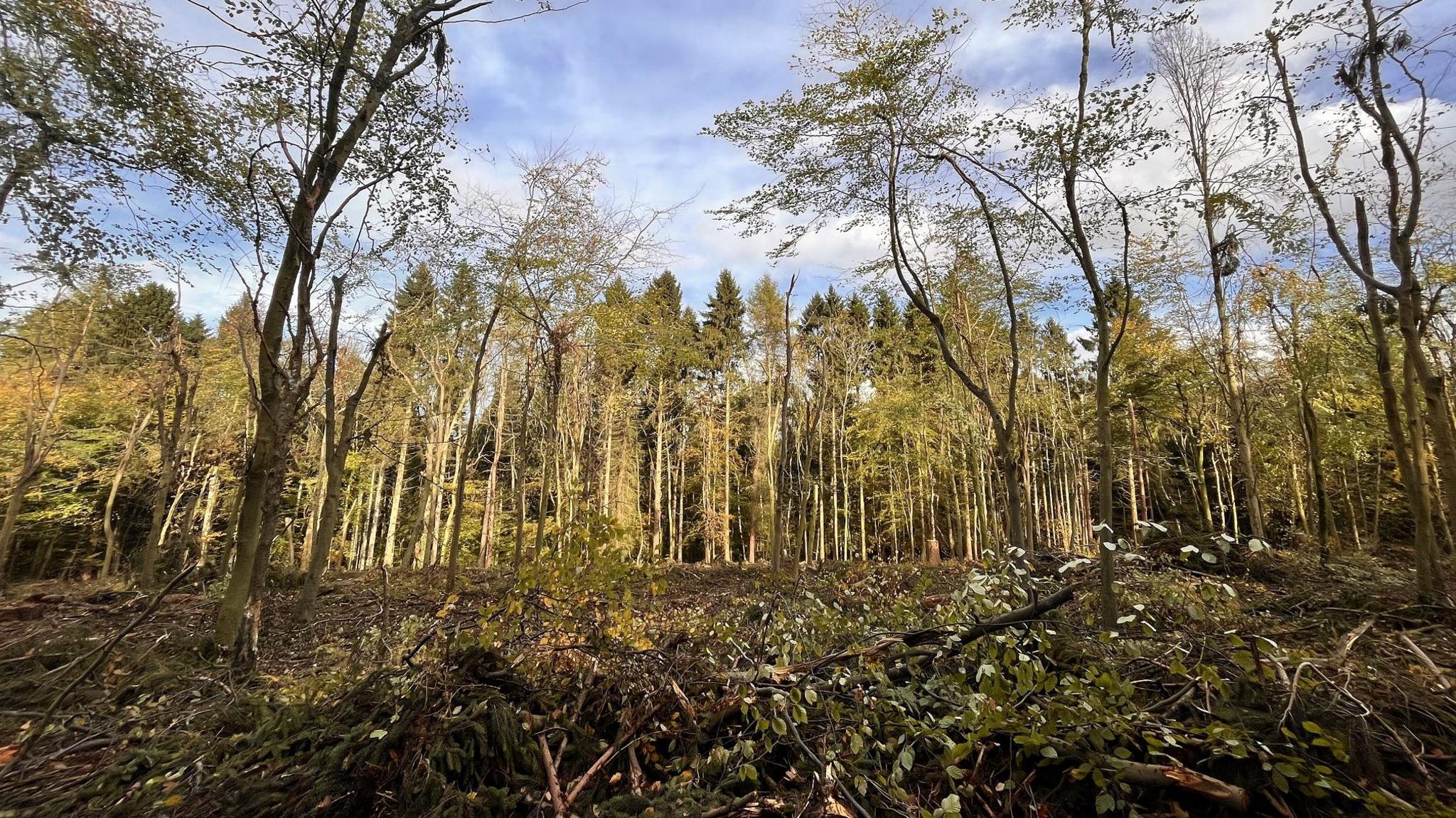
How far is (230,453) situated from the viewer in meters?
15.4

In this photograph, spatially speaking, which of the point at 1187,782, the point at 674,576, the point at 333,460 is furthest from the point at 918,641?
the point at 674,576

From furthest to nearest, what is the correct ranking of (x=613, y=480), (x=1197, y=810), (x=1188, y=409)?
(x=613, y=480) → (x=1188, y=409) → (x=1197, y=810)

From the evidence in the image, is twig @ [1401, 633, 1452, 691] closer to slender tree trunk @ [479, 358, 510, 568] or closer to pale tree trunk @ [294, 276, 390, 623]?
pale tree trunk @ [294, 276, 390, 623]

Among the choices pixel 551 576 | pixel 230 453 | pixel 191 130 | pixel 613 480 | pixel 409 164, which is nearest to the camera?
pixel 551 576

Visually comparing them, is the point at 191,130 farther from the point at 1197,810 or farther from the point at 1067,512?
the point at 1067,512

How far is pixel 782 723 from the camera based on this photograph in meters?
2.38

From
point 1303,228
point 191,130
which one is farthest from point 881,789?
point 1303,228

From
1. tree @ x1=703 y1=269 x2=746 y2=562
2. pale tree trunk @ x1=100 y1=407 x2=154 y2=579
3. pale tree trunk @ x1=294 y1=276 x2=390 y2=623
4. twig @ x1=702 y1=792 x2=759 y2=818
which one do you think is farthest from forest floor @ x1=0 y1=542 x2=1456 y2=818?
tree @ x1=703 y1=269 x2=746 y2=562

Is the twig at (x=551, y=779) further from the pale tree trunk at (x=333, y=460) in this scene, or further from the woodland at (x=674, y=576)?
the pale tree trunk at (x=333, y=460)

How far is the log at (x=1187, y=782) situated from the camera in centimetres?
198

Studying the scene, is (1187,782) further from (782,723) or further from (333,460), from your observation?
(333,460)

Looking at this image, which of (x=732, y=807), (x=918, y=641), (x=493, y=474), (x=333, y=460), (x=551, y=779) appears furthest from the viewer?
(x=493, y=474)

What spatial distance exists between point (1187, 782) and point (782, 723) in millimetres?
1500

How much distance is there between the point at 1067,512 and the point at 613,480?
17.2 meters
